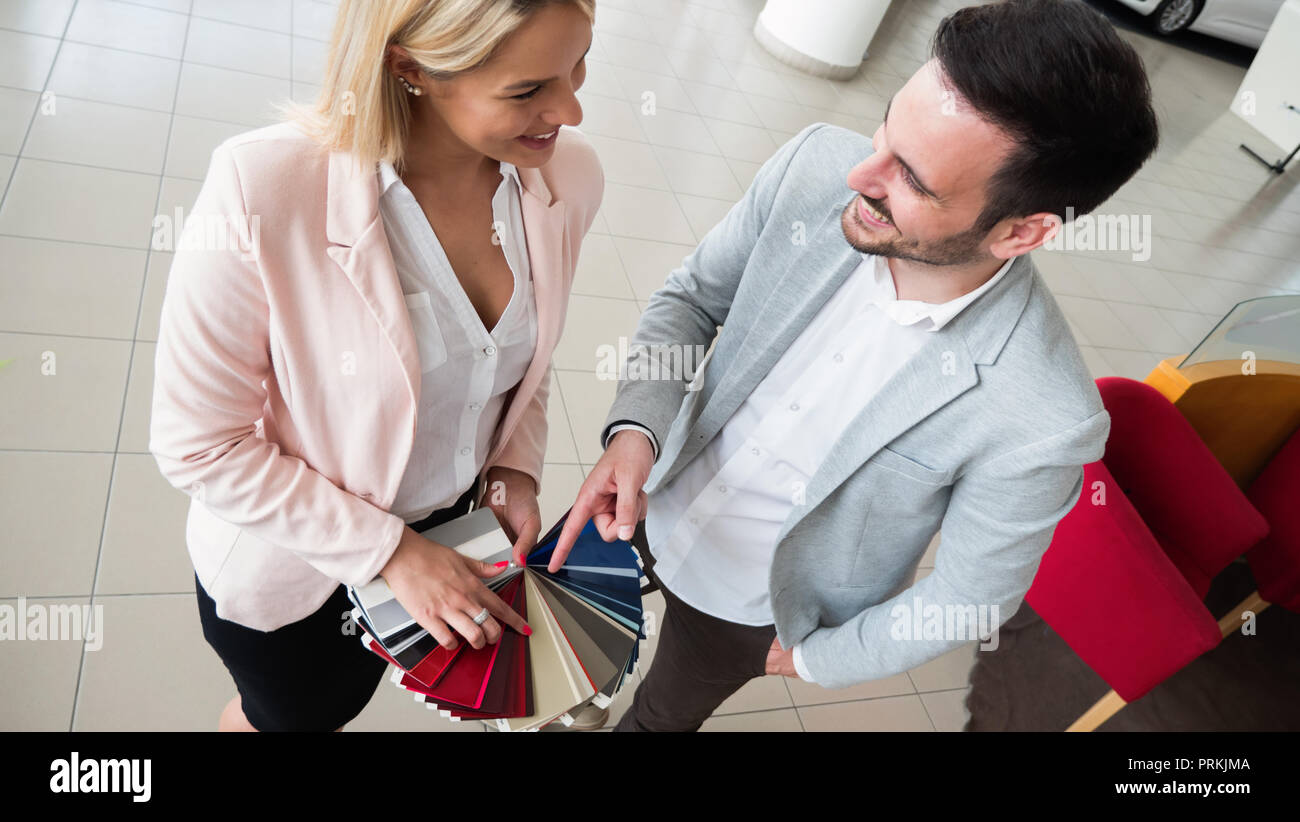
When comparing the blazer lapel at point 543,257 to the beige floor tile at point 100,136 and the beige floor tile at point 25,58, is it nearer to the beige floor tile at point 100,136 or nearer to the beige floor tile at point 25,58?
the beige floor tile at point 100,136

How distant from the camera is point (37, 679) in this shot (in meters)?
2.17

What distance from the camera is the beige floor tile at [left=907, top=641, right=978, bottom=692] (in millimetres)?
3045

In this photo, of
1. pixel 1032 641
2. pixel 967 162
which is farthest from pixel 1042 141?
pixel 1032 641

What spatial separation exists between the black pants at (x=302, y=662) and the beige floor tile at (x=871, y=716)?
1.62m

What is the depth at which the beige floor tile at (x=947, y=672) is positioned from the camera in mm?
3045

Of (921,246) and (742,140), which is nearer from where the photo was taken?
(921,246)

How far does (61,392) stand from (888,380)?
8.73 ft

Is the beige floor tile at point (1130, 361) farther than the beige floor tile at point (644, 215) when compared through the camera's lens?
Yes

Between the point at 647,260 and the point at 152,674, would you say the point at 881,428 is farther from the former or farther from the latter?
the point at 647,260

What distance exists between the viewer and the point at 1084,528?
231cm

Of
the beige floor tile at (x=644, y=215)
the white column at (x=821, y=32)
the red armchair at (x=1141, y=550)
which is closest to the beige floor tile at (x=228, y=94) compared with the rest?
the beige floor tile at (x=644, y=215)

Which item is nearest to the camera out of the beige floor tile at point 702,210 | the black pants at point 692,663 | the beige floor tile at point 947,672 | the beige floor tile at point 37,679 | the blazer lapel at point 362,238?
the blazer lapel at point 362,238

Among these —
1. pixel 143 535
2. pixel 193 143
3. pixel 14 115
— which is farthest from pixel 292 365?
pixel 14 115
